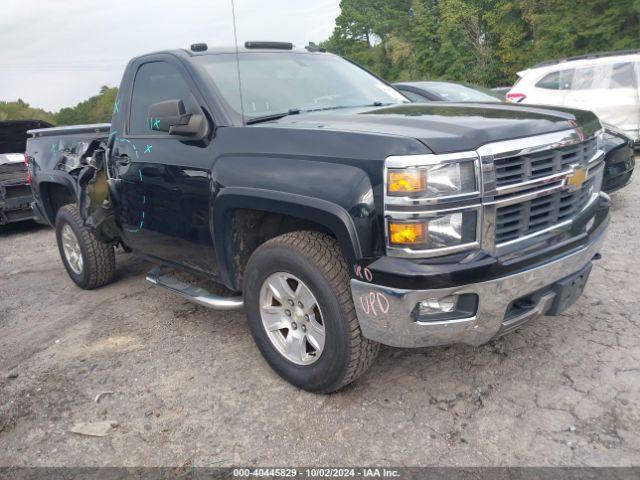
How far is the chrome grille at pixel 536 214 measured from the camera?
99.7 inches

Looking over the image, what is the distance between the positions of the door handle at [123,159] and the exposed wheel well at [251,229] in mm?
1310

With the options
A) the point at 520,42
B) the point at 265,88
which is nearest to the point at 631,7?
the point at 520,42

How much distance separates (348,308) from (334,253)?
11.7 inches

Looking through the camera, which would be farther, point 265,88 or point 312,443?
point 265,88

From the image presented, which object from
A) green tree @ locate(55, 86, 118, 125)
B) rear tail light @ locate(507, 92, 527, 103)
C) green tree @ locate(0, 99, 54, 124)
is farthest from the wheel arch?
green tree @ locate(55, 86, 118, 125)

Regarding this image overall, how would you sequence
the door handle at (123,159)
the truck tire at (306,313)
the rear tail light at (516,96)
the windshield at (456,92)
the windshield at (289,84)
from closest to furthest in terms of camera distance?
the truck tire at (306,313)
the windshield at (289,84)
the door handle at (123,159)
the windshield at (456,92)
the rear tail light at (516,96)

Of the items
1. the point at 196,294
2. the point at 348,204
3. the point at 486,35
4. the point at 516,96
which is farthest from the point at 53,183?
the point at 486,35

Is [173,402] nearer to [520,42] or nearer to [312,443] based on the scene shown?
[312,443]

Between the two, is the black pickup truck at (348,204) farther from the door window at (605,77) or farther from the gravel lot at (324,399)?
the door window at (605,77)

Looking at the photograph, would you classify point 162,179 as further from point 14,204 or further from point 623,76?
point 623,76

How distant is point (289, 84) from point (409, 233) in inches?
71.6

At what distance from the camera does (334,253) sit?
2783 millimetres

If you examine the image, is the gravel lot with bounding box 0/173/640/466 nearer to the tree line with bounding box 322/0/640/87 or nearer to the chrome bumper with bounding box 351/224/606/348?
the chrome bumper with bounding box 351/224/606/348

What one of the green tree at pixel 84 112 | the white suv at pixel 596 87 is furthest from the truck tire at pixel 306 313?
the green tree at pixel 84 112
